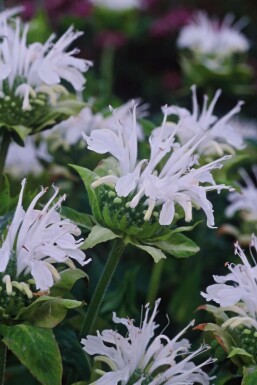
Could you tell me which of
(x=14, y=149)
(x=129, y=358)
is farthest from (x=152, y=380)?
(x=14, y=149)

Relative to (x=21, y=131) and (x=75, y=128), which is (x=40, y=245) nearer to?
(x=21, y=131)

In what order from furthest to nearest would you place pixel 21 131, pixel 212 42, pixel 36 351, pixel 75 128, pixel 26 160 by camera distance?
pixel 212 42
pixel 26 160
pixel 75 128
pixel 21 131
pixel 36 351

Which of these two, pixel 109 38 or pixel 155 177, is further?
pixel 109 38

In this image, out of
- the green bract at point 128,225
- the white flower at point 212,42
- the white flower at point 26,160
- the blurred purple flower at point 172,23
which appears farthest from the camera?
the blurred purple flower at point 172,23

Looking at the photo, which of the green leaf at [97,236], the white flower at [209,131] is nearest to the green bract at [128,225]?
the green leaf at [97,236]

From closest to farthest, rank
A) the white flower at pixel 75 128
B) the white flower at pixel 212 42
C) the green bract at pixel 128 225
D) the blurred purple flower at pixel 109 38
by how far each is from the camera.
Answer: the green bract at pixel 128 225
the white flower at pixel 75 128
the white flower at pixel 212 42
the blurred purple flower at pixel 109 38

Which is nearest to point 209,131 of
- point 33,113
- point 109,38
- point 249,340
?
point 33,113

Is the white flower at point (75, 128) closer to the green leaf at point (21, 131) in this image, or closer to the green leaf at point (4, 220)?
the green leaf at point (21, 131)
